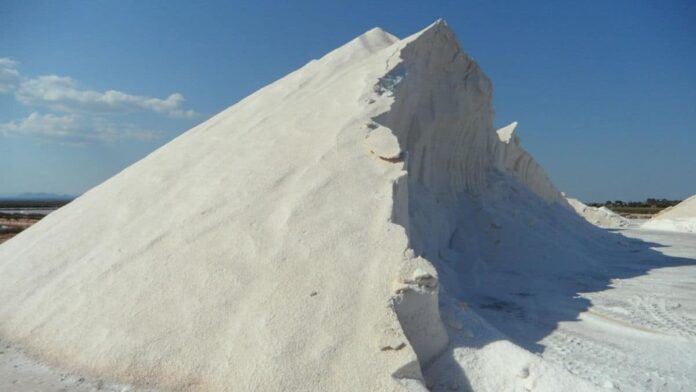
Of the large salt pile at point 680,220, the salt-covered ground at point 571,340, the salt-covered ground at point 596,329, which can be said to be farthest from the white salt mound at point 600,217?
the salt-covered ground at point 571,340

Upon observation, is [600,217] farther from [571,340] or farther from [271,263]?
[271,263]

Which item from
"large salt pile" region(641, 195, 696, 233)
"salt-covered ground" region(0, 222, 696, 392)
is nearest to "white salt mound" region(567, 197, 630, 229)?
"large salt pile" region(641, 195, 696, 233)

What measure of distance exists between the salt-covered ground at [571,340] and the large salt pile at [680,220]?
11301 millimetres

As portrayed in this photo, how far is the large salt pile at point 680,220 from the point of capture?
14.3 m

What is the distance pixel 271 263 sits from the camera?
9.04 ft

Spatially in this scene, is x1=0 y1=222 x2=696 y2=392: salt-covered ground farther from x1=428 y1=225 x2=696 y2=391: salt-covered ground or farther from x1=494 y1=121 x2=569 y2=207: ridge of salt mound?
x1=494 y1=121 x2=569 y2=207: ridge of salt mound

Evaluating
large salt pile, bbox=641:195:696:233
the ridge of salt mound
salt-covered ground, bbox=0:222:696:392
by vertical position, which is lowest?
salt-covered ground, bbox=0:222:696:392

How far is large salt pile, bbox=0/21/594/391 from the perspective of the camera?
7.54 feet

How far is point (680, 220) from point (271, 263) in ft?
53.3

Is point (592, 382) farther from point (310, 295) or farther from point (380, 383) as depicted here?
point (310, 295)

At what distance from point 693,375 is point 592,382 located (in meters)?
0.68

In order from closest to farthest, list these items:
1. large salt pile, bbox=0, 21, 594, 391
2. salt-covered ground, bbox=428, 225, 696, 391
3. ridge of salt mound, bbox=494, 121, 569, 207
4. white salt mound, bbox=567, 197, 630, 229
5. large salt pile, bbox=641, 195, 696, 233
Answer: large salt pile, bbox=0, 21, 594, 391
salt-covered ground, bbox=428, 225, 696, 391
ridge of salt mound, bbox=494, 121, 569, 207
large salt pile, bbox=641, 195, 696, 233
white salt mound, bbox=567, 197, 630, 229

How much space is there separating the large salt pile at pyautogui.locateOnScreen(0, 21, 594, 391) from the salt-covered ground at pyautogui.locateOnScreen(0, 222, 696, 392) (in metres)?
0.05

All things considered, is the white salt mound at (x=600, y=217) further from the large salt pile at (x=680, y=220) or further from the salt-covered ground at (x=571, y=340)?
the salt-covered ground at (x=571, y=340)
